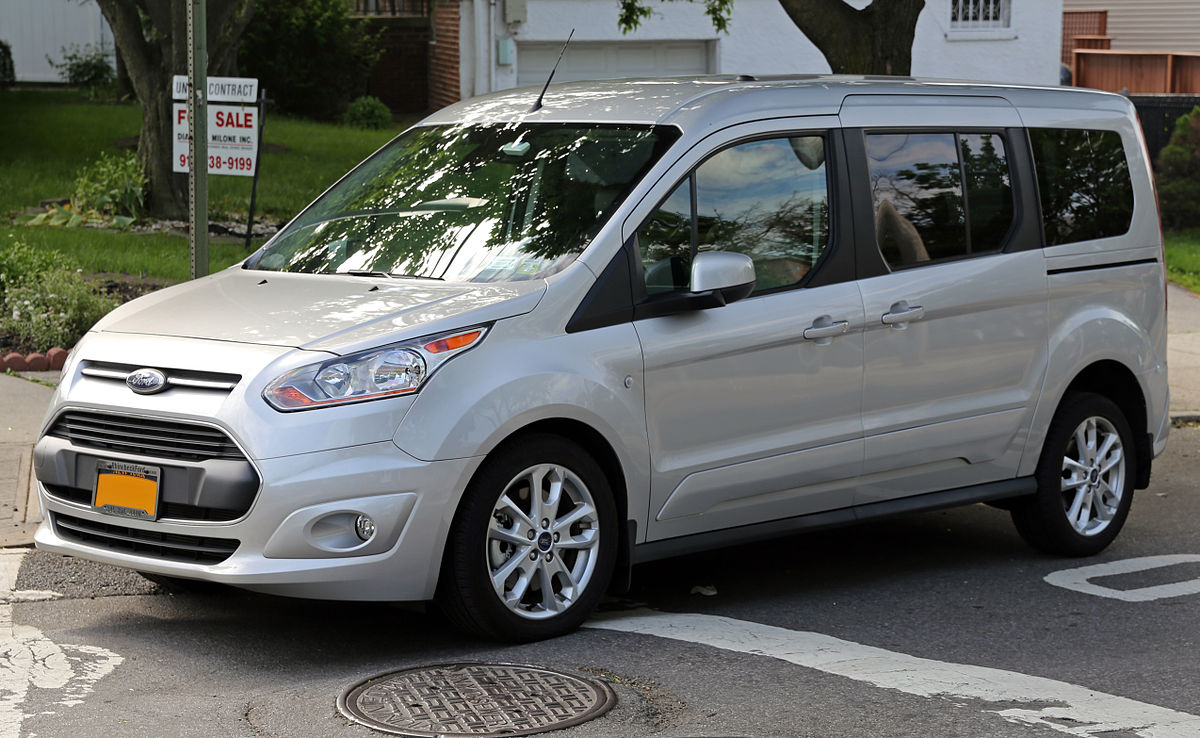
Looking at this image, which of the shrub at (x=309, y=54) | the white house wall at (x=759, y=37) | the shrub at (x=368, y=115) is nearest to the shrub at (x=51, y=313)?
the white house wall at (x=759, y=37)

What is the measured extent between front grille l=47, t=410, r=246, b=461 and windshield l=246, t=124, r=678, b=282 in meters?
1.14

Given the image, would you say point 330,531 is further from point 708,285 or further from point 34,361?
point 34,361

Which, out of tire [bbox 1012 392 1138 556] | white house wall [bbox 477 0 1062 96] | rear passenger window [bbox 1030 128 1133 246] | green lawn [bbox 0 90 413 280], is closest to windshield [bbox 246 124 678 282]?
rear passenger window [bbox 1030 128 1133 246]

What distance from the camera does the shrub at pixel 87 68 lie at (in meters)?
32.2

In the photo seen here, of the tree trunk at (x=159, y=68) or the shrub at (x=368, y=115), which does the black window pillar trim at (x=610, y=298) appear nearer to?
the tree trunk at (x=159, y=68)

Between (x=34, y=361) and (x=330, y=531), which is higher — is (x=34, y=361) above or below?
below

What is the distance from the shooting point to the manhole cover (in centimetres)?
477

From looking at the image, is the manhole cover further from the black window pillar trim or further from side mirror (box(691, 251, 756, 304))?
side mirror (box(691, 251, 756, 304))

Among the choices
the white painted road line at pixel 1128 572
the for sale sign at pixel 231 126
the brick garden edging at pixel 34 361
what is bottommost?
the white painted road line at pixel 1128 572

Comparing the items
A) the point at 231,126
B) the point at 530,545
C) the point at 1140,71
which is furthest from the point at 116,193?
the point at 1140,71

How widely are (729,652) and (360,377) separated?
1625 mm

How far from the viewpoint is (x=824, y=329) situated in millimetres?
6273

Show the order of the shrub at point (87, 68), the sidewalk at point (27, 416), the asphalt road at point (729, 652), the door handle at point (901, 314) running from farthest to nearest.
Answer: the shrub at point (87, 68) → the sidewalk at point (27, 416) → the door handle at point (901, 314) → the asphalt road at point (729, 652)

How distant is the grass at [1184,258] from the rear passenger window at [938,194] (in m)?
9.86
